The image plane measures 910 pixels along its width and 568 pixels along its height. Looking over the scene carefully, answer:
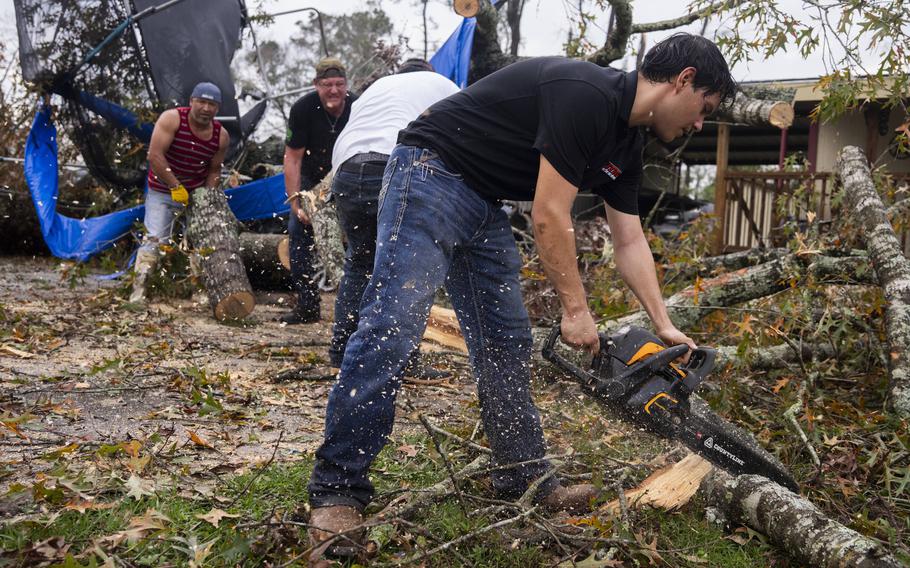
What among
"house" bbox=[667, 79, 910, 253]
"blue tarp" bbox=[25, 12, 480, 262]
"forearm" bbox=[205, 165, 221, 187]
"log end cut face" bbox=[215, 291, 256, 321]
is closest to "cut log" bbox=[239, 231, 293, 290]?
"blue tarp" bbox=[25, 12, 480, 262]

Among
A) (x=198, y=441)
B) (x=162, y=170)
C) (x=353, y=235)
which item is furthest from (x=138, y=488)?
(x=162, y=170)

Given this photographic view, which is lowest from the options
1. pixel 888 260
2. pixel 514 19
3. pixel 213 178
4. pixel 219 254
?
pixel 219 254

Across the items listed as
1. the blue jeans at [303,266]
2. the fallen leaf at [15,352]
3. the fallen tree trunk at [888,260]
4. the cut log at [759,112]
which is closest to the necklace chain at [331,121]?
the blue jeans at [303,266]

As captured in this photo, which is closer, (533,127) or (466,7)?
(533,127)

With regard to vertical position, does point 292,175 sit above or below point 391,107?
below

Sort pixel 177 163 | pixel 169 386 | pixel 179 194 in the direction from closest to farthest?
pixel 169 386
pixel 179 194
pixel 177 163

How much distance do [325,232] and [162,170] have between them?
1491 millimetres

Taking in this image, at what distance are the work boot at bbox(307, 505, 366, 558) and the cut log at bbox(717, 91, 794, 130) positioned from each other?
4.78 meters

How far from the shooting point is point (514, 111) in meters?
2.22

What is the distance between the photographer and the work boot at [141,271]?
6.04 m

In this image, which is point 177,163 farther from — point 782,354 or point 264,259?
point 782,354

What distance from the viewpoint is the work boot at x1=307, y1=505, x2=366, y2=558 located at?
1975 mm

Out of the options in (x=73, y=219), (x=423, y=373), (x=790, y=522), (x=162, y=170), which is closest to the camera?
(x=790, y=522)

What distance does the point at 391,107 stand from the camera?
142 inches
